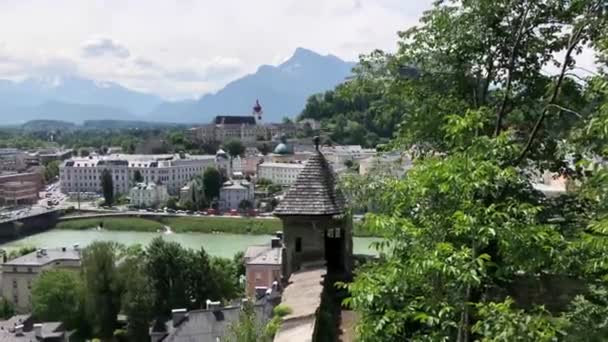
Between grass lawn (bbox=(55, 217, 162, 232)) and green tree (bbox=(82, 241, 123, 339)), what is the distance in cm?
4045

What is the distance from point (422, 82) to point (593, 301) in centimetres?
244

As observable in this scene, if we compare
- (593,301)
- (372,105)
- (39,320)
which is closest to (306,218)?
(372,105)

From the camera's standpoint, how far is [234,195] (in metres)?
78.6

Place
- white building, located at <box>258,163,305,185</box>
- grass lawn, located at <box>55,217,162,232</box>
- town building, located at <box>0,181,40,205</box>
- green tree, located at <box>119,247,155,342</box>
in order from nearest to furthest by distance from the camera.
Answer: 1. green tree, located at <box>119,247,155,342</box>
2. grass lawn, located at <box>55,217,162,232</box>
3. white building, located at <box>258,163,305,185</box>
4. town building, located at <box>0,181,40,205</box>

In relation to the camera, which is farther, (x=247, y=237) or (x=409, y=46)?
(x=247, y=237)

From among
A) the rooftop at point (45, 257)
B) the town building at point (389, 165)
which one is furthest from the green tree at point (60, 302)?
the town building at point (389, 165)

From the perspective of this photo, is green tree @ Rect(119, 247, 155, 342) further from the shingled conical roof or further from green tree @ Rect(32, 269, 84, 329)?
the shingled conical roof

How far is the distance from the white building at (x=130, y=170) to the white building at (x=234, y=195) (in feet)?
44.1

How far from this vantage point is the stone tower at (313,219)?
7277mm

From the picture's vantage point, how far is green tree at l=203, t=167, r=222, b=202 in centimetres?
8000

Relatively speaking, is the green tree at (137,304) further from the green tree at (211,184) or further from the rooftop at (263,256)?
the green tree at (211,184)

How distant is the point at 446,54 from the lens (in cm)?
564

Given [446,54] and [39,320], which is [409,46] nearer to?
[446,54]

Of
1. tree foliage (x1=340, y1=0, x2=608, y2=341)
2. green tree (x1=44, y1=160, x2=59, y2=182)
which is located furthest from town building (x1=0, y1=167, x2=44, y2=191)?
tree foliage (x1=340, y1=0, x2=608, y2=341)
